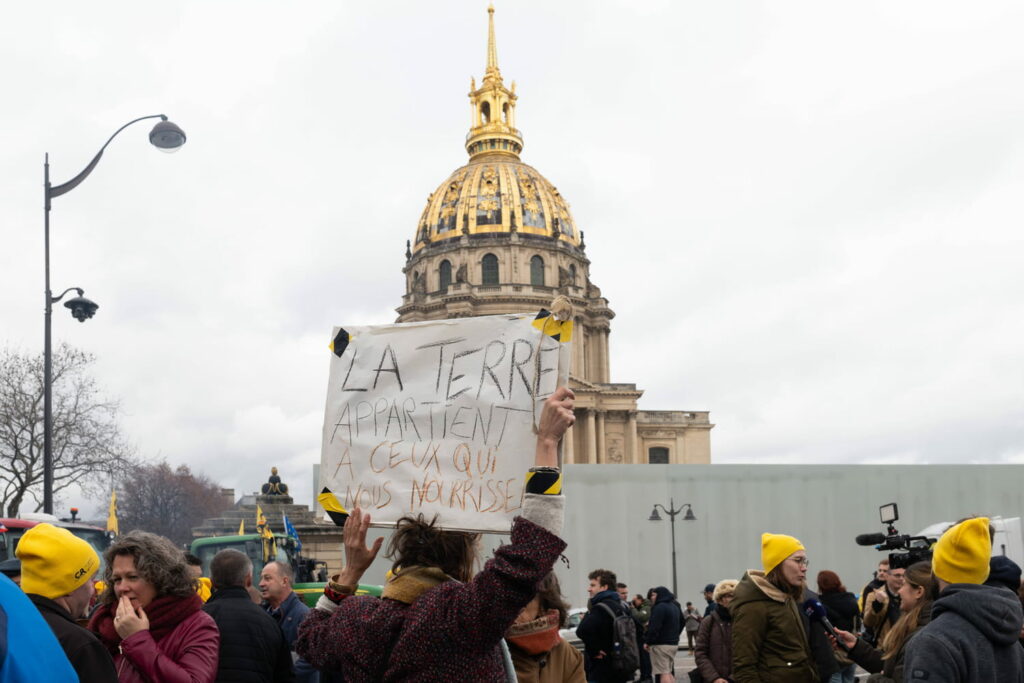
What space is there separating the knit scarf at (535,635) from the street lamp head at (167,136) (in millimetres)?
12676

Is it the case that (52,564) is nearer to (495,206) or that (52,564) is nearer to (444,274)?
(444,274)

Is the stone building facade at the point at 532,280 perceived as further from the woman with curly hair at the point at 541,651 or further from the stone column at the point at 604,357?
the woman with curly hair at the point at 541,651

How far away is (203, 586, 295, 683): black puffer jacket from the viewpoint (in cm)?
539

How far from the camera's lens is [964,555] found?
3.85 m

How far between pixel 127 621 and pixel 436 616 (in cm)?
167

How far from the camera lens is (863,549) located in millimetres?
34312

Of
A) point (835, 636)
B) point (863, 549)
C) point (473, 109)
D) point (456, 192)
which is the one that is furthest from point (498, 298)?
point (835, 636)

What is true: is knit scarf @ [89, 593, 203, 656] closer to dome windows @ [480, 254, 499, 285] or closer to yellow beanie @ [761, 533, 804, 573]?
yellow beanie @ [761, 533, 804, 573]

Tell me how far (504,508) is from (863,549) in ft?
108

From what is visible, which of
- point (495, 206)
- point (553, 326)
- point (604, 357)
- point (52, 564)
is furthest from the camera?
point (604, 357)

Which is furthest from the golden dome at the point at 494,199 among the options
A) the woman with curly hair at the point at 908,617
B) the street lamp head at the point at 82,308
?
the woman with curly hair at the point at 908,617

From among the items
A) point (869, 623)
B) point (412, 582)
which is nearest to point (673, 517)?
point (869, 623)

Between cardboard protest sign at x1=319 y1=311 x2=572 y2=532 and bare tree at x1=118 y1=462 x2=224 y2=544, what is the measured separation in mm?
93244

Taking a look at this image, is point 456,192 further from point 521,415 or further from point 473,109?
point 521,415
